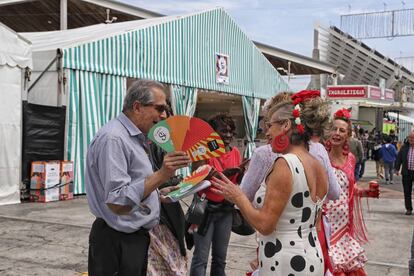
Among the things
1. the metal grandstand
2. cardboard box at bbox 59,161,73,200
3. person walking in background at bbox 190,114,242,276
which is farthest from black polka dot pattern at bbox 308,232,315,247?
the metal grandstand

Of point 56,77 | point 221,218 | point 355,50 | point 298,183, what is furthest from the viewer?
point 355,50

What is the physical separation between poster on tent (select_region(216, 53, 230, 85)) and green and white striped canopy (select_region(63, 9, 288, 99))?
0.17 meters

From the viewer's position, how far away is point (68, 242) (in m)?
6.85

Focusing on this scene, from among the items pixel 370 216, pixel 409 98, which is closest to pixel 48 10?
pixel 370 216

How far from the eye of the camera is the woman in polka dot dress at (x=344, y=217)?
3.96 metres

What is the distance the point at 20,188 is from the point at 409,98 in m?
54.2

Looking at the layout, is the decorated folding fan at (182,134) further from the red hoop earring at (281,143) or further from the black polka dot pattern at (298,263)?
the black polka dot pattern at (298,263)

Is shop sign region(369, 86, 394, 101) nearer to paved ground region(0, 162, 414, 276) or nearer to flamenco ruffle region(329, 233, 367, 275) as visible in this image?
paved ground region(0, 162, 414, 276)

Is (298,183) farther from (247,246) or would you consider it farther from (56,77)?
(56,77)

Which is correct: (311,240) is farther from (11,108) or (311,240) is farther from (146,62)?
(146,62)

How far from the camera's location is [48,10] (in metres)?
20.1

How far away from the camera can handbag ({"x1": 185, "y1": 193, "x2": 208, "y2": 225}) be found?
4125mm

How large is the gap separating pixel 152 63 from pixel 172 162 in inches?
457

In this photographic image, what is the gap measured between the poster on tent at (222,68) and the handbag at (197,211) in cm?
1256
